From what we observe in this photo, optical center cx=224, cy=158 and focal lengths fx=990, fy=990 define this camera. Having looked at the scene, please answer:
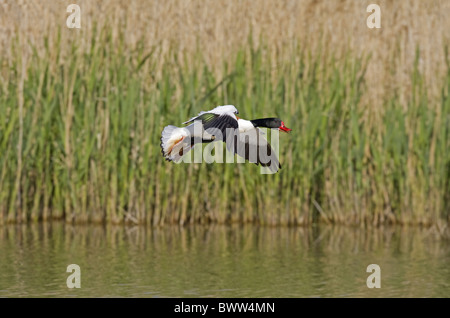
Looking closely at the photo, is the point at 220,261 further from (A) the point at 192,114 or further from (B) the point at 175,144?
(B) the point at 175,144

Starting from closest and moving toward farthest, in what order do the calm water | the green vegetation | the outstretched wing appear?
the outstretched wing, the calm water, the green vegetation

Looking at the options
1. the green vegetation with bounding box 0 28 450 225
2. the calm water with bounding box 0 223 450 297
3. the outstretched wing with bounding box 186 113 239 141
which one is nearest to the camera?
the outstretched wing with bounding box 186 113 239 141

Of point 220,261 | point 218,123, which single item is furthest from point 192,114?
point 218,123

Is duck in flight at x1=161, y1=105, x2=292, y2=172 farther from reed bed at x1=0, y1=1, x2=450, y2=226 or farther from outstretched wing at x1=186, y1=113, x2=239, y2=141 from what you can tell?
reed bed at x1=0, y1=1, x2=450, y2=226

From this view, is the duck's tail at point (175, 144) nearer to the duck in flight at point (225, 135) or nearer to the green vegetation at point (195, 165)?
the duck in flight at point (225, 135)

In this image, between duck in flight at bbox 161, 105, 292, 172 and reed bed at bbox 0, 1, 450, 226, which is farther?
reed bed at bbox 0, 1, 450, 226

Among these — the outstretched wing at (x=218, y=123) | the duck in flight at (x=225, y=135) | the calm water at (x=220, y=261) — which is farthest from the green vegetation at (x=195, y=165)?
the outstretched wing at (x=218, y=123)

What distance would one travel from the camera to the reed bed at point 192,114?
377 inches

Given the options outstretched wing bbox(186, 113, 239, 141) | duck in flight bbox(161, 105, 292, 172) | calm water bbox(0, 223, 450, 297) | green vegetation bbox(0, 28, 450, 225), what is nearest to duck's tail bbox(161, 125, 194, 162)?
duck in flight bbox(161, 105, 292, 172)

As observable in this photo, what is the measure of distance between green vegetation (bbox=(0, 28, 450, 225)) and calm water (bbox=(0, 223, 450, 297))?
259 millimetres

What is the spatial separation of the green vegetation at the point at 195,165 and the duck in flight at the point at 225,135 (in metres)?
3.29

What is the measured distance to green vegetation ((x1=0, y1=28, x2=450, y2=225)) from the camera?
31.4 feet
